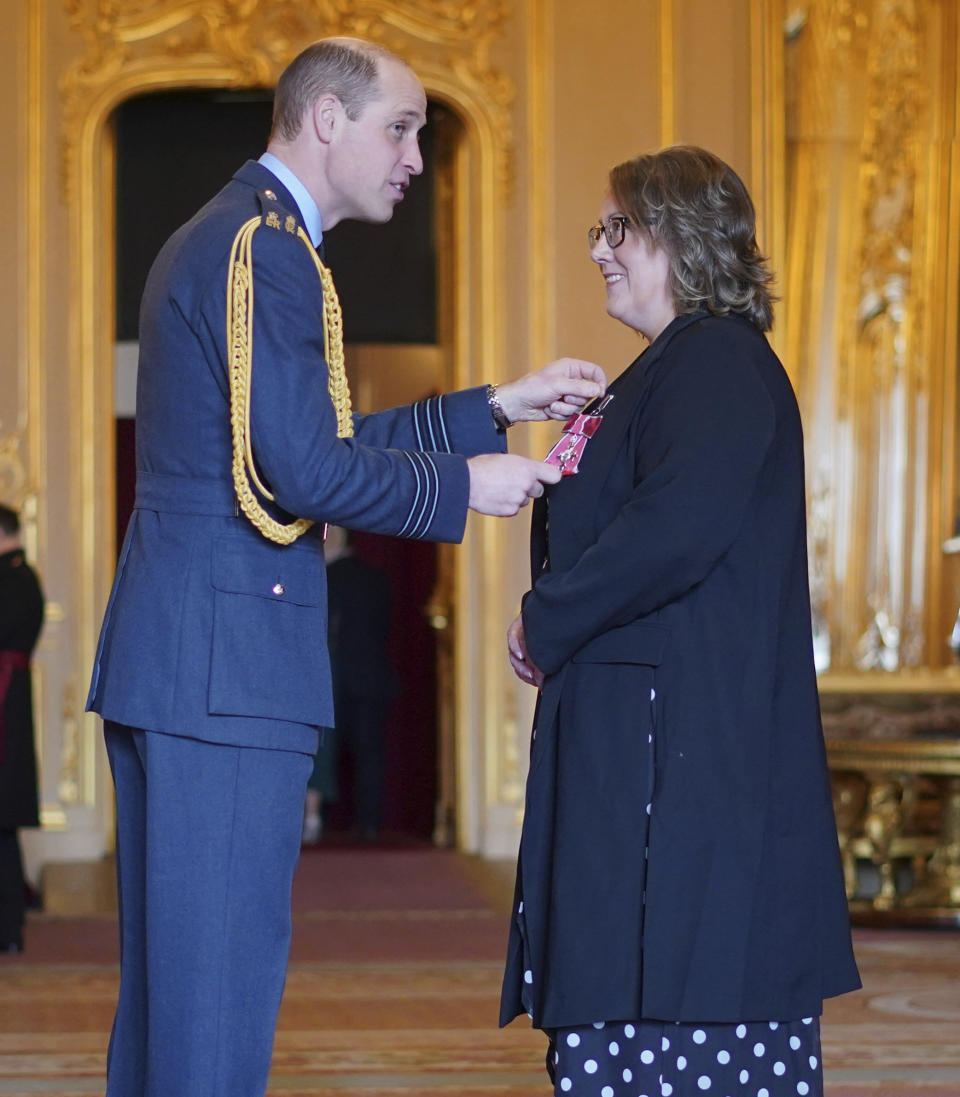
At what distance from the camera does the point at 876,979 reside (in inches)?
197

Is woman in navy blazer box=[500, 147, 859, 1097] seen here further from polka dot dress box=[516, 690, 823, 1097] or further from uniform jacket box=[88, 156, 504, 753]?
uniform jacket box=[88, 156, 504, 753]

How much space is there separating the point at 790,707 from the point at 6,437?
5.72m

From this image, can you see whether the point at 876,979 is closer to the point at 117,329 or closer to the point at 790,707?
the point at 790,707

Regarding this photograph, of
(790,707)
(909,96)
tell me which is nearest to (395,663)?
(909,96)

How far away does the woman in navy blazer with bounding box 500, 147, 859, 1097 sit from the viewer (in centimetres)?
241

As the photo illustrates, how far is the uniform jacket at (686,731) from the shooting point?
2402 millimetres

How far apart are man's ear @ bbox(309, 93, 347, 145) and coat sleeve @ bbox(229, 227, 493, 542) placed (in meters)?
0.19

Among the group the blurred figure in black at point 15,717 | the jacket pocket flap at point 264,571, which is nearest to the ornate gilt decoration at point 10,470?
the blurred figure in black at point 15,717

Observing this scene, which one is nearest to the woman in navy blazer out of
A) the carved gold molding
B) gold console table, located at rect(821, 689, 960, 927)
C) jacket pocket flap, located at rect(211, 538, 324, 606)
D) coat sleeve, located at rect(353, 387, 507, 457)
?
coat sleeve, located at rect(353, 387, 507, 457)

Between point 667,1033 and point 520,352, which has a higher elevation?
point 520,352

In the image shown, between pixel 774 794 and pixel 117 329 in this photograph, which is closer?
pixel 774 794

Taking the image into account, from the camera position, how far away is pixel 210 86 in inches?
306

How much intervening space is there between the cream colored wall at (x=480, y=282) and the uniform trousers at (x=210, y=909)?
17.7 feet

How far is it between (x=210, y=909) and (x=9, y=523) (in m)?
4.04
